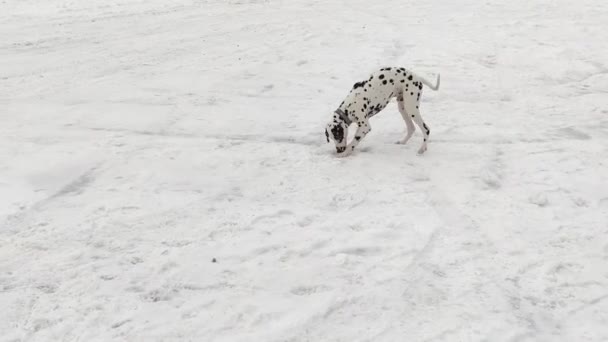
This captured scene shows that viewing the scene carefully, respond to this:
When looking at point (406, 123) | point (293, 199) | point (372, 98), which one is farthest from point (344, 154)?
point (293, 199)

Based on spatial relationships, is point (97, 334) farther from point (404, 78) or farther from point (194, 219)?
point (404, 78)

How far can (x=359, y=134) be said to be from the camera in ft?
26.9

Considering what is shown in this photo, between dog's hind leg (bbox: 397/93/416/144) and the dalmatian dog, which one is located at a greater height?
the dalmatian dog

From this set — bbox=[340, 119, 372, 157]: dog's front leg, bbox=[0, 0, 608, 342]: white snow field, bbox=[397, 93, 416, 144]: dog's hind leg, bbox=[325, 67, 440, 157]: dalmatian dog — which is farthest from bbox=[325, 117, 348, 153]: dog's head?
bbox=[397, 93, 416, 144]: dog's hind leg

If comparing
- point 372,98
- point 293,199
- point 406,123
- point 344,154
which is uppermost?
point 372,98

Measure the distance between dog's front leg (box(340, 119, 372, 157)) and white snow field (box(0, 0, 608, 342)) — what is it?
195mm

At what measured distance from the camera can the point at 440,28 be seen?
679 inches

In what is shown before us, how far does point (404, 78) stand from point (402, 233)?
2.73m

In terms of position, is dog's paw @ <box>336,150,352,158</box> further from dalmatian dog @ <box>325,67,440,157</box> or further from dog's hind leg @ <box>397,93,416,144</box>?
dog's hind leg @ <box>397,93,416,144</box>

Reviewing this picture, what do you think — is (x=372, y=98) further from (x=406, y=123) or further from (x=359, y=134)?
(x=406, y=123)

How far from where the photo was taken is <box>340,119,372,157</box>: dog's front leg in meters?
8.12

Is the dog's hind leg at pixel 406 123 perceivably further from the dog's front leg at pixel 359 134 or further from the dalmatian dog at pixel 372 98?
the dog's front leg at pixel 359 134

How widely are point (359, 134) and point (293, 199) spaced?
165cm

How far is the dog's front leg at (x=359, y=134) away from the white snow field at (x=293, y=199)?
195 mm
